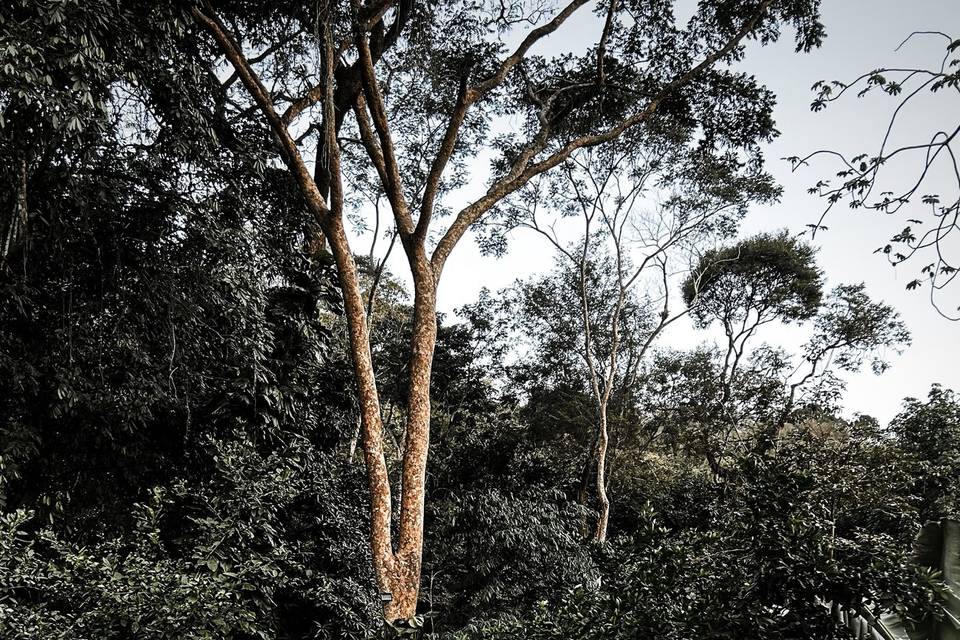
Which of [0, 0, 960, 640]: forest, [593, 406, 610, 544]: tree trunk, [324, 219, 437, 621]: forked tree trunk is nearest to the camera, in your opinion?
[0, 0, 960, 640]: forest

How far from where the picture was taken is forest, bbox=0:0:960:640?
208 centimetres

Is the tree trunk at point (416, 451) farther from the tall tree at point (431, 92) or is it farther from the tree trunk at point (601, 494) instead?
the tree trunk at point (601, 494)

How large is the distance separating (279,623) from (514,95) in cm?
640

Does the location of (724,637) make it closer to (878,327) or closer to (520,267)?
(520,267)

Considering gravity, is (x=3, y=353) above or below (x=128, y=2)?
below

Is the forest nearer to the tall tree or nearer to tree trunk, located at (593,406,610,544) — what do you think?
the tall tree

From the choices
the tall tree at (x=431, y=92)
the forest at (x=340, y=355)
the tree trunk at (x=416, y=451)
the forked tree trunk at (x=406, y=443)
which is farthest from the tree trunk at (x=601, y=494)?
the forked tree trunk at (x=406, y=443)

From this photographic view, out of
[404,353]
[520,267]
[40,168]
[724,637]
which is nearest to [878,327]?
[520,267]

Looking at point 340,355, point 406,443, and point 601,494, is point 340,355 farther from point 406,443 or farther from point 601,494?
point 601,494

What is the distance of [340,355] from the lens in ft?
25.1

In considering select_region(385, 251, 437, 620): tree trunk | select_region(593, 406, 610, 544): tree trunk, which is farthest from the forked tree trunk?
select_region(593, 406, 610, 544): tree trunk

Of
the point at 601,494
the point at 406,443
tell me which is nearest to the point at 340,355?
the point at 406,443

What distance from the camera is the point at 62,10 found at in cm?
305

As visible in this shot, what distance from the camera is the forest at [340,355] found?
2.08 meters
